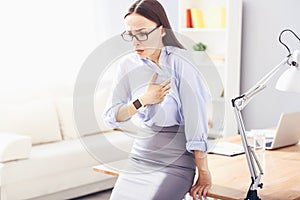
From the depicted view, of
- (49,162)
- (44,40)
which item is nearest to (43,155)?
(49,162)

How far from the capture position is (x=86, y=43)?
5293 millimetres

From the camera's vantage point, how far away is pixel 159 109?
190cm

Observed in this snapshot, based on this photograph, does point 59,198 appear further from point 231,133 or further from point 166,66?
point 166,66

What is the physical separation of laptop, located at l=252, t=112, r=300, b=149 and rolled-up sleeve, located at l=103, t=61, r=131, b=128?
3.77ft

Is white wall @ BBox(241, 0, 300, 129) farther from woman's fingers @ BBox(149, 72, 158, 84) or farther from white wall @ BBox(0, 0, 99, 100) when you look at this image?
woman's fingers @ BBox(149, 72, 158, 84)

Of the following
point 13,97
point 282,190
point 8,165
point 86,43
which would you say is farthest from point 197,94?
point 86,43

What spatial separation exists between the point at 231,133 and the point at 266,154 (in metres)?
1.98

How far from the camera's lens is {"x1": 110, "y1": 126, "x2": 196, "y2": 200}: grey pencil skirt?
193 cm

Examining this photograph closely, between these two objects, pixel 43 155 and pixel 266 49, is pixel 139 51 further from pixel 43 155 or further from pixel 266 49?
pixel 266 49

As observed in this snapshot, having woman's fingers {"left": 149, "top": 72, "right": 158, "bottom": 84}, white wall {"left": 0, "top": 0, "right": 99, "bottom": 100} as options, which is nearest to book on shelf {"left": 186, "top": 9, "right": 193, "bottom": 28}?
white wall {"left": 0, "top": 0, "right": 99, "bottom": 100}

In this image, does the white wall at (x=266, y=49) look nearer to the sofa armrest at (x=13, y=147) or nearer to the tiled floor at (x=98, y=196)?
the tiled floor at (x=98, y=196)

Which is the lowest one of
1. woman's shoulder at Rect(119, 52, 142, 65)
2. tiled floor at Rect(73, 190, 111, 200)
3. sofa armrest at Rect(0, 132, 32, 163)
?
tiled floor at Rect(73, 190, 111, 200)

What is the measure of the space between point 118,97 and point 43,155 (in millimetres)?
1852

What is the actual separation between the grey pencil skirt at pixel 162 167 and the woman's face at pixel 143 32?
12.0 inches
